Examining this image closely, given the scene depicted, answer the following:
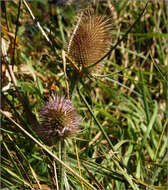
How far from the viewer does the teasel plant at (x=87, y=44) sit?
3.72ft

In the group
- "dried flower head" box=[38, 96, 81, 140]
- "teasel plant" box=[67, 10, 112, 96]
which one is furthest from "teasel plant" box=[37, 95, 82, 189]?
"teasel plant" box=[67, 10, 112, 96]

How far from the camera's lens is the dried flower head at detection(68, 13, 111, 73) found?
1.16 m

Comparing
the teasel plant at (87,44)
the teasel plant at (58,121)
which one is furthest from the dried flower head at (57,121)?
the teasel plant at (87,44)

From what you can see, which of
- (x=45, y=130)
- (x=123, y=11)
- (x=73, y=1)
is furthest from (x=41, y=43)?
(x=45, y=130)

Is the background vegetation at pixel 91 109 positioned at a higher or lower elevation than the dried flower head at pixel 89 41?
lower

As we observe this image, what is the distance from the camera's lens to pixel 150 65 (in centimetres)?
248

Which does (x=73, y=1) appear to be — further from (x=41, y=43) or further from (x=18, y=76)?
(x=41, y=43)

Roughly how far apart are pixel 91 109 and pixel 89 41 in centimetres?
31

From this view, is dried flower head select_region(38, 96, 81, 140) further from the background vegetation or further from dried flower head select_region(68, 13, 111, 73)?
dried flower head select_region(68, 13, 111, 73)

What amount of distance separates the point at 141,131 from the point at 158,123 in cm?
13

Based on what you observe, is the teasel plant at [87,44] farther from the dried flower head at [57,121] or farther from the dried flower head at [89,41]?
the dried flower head at [57,121]

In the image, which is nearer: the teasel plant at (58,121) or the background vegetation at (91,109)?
the teasel plant at (58,121)

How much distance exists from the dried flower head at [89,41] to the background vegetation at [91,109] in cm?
5

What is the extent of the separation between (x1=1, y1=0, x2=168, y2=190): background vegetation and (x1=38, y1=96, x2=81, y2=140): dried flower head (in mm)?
54
